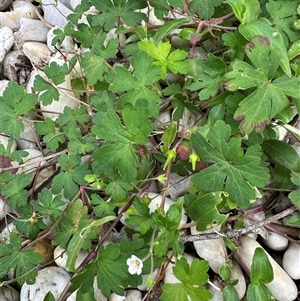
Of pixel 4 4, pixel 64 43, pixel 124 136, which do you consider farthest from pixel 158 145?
pixel 4 4

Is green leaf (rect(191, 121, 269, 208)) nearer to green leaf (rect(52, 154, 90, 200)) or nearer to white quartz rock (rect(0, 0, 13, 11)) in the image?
green leaf (rect(52, 154, 90, 200))

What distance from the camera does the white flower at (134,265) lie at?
138 centimetres

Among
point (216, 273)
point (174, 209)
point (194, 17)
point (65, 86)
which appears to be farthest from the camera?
point (65, 86)

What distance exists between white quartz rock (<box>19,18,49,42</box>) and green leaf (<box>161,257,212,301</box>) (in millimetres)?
1284

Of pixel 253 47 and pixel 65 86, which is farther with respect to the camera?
pixel 65 86

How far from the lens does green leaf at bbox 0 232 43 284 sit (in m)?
1.55

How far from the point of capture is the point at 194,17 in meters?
1.78

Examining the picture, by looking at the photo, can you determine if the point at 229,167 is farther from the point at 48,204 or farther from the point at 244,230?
the point at 48,204

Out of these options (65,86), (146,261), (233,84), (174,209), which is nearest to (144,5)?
(65,86)

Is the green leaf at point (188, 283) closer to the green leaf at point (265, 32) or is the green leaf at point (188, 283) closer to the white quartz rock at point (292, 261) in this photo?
the white quartz rock at point (292, 261)

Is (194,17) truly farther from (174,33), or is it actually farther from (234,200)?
(234,200)

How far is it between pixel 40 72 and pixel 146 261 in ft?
3.29

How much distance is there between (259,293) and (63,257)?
669mm

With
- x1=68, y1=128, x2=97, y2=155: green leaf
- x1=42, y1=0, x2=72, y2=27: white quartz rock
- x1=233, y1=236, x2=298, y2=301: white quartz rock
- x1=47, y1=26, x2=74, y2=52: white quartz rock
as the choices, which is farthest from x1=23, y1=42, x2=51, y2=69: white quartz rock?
x1=233, y1=236, x2=298, y2=301: white quartz rock
